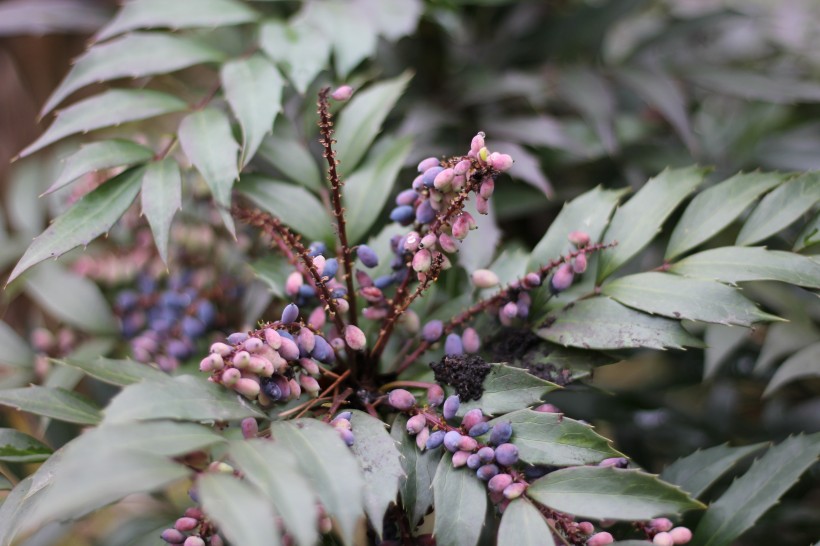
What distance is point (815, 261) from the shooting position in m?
0.61

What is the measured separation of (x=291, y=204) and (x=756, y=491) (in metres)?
0.50

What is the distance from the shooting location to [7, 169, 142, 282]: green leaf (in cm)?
61

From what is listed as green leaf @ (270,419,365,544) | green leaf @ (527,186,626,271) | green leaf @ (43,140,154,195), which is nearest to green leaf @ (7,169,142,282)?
green leaf @ (43,140,154,195)

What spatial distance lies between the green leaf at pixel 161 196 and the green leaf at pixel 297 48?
0.16 m

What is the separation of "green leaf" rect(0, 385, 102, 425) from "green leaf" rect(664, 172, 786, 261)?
1.74 ft

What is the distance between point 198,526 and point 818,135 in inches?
39.2

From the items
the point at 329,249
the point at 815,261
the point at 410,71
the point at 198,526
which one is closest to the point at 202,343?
the point at 329,249

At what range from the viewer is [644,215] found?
67cm

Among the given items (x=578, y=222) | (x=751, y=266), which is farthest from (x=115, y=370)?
(x=751, y=266)

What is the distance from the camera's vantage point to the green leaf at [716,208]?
66 centimetres

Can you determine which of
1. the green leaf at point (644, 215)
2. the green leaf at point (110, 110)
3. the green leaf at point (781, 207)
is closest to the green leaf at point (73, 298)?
the green leaf at point (110, 110)

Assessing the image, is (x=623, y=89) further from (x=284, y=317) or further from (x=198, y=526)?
(x=198, y=526)

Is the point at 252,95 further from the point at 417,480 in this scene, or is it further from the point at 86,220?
the point at 417,480

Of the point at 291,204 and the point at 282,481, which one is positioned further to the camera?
the point at 291,204
